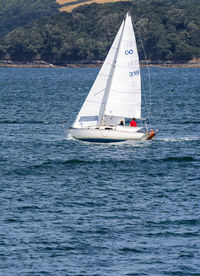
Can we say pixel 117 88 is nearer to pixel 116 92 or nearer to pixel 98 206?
pixel 116 92

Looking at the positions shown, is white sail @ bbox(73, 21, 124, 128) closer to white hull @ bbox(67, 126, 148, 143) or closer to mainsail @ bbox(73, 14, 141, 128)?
mainsail @ bbox(73, 14, 141, 128)

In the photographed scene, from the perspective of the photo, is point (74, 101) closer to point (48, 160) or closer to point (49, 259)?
point (48, 160)

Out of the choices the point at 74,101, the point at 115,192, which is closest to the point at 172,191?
the point at 115,192

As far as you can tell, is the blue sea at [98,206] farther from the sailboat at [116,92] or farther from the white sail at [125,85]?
the white sail at [125,85]

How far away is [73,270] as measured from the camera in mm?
26453

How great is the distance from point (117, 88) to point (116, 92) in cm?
37

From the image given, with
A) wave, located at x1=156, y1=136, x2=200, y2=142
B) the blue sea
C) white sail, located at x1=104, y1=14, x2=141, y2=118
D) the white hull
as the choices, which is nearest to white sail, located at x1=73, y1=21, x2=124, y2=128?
white sail, located at x1=104, y1=14, x2=141, y2=118

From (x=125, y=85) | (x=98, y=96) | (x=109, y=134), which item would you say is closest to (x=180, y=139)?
(x=125, y=85)

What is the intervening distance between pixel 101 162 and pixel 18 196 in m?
12.0

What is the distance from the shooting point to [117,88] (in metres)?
56.4

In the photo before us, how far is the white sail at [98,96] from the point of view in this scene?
55.5 meters

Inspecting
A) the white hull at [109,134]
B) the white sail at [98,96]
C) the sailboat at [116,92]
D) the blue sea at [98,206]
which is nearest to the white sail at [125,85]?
the sailboat at [116,92]

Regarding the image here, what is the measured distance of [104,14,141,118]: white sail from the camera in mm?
56000

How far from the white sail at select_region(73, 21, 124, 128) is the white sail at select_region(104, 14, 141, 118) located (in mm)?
603
